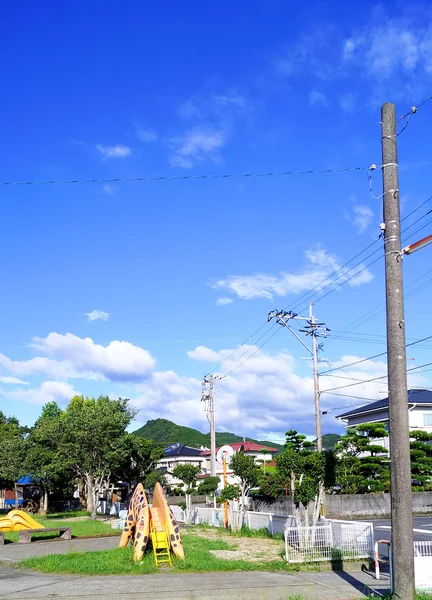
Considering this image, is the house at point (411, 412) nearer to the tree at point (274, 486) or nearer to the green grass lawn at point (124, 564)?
the tree at point (274, 486)

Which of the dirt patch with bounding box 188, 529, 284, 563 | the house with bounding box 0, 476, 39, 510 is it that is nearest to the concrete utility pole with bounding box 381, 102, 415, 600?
the dirt patch with bounding box 188, 529, 284, 563

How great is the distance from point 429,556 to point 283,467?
26.7ft

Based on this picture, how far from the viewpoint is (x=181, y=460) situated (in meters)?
77.7

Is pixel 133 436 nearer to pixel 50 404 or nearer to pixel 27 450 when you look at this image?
pixel 27 450

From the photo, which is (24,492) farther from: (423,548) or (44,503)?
(423,548)

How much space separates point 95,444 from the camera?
41719mm

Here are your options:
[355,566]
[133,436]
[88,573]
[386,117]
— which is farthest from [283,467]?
[133,436]

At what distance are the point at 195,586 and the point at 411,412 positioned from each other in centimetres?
3890

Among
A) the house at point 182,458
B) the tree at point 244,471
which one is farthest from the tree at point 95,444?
the house at point 182,458

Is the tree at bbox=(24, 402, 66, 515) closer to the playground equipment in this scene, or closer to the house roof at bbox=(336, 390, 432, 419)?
the playground equipment

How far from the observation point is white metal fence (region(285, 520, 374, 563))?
16.5m

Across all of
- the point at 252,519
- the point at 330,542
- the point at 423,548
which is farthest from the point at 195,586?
the point at 252,519

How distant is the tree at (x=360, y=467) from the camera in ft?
115

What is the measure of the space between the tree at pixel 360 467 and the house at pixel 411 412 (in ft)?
32.5
